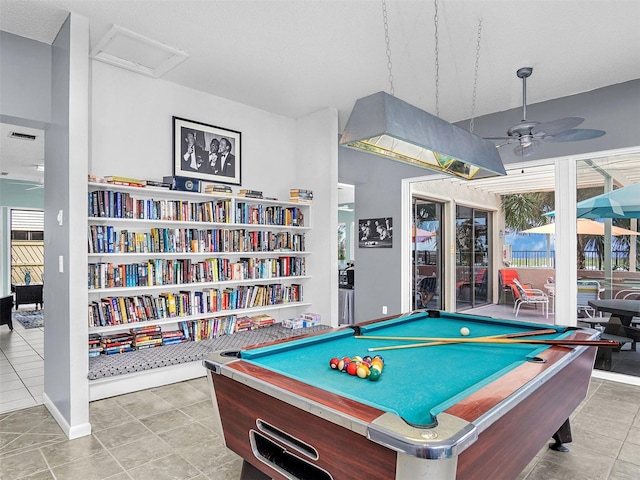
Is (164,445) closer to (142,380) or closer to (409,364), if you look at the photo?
(142,380)

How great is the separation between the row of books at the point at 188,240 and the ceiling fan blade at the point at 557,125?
2803 mm

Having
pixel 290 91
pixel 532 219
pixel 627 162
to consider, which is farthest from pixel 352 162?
pixel 532 219

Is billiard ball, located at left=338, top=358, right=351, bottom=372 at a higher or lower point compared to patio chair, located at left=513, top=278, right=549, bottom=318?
higher

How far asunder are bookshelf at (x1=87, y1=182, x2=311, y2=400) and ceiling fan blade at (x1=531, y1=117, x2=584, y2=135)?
262 centimetres

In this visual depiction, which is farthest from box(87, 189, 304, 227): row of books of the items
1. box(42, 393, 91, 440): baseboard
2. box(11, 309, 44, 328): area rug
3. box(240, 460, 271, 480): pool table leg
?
box(11, 309, 44, 328): area rug

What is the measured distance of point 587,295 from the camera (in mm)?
4230

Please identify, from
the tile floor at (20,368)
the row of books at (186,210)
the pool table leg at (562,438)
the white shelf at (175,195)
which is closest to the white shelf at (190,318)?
the tile floor at (20,368)

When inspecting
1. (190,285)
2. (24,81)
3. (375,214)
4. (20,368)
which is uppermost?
(24,81)

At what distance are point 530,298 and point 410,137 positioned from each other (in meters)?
6.58

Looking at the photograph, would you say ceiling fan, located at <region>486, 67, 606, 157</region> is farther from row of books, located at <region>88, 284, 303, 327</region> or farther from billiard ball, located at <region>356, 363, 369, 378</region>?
→ row of books, located at <region>88, 284, 303, 327</region>

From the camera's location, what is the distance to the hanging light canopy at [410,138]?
1.93m

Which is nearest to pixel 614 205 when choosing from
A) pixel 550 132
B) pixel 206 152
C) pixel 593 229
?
pixel 593 229

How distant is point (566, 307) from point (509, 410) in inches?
140

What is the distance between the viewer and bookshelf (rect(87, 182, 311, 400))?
3.40m
